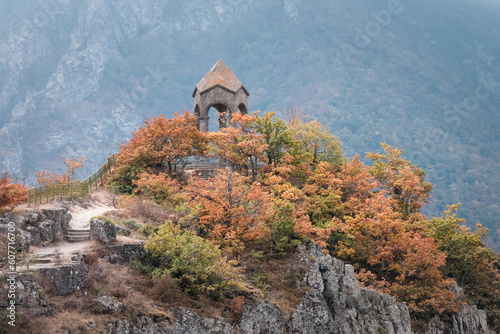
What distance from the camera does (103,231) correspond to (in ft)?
60.9

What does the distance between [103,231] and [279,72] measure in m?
119

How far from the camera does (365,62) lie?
135 metres

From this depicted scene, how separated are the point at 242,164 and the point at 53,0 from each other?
121551mm

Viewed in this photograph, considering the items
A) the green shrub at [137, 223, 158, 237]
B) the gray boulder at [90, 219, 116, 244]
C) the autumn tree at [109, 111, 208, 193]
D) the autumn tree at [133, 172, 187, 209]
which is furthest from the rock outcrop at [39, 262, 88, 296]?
the autumn tree at [109, 111, 208, 193]

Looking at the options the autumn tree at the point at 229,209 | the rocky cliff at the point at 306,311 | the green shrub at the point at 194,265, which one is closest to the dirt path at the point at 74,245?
the rocky cliff at the point at 306,311

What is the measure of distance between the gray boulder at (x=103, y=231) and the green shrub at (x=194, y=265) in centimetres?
133

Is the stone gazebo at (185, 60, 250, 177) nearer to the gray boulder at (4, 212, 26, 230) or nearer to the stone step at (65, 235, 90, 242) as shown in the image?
the stone step at (65, 235, 90, 242)

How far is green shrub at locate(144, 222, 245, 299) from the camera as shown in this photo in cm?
1781

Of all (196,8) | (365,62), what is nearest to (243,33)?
(196,8)

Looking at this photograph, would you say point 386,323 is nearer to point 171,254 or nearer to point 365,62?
point 171,254

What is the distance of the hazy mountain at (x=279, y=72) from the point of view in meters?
110

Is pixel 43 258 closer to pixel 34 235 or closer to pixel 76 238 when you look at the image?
pixel 34 235

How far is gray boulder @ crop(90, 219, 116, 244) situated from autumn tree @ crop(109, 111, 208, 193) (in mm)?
→ 11213

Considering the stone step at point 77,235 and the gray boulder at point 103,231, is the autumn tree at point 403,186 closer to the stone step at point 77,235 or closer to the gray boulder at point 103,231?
the gray boulder at point 103,231
